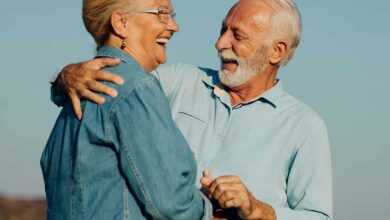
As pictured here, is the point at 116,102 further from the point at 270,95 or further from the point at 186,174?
the point at 270,95

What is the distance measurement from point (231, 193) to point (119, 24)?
98cm

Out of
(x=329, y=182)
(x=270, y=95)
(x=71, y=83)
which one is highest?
(x=71, y=83)

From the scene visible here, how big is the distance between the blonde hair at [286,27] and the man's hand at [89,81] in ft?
6.25

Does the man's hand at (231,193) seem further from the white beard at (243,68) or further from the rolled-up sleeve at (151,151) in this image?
the white beard at (243,68)

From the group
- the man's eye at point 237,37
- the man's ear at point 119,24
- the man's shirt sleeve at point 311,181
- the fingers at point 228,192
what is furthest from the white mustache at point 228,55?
the man's ear at point 119,24

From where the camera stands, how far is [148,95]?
12.1ft

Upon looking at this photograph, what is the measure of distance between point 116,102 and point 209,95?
74.0 inches

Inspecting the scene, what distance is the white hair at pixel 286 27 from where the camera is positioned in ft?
19.1

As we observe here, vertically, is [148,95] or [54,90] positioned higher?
[148,95]

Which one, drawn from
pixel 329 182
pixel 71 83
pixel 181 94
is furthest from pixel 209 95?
pixel 71 83

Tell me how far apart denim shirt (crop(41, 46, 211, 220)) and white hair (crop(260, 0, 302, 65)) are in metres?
2.12

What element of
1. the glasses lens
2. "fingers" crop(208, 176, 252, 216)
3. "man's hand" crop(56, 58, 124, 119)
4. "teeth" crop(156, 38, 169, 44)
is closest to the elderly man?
"fingers" crop(208, 176, 252, 216)

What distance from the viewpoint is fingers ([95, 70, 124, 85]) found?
374 centimetres

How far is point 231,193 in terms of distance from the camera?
4.29 meters
